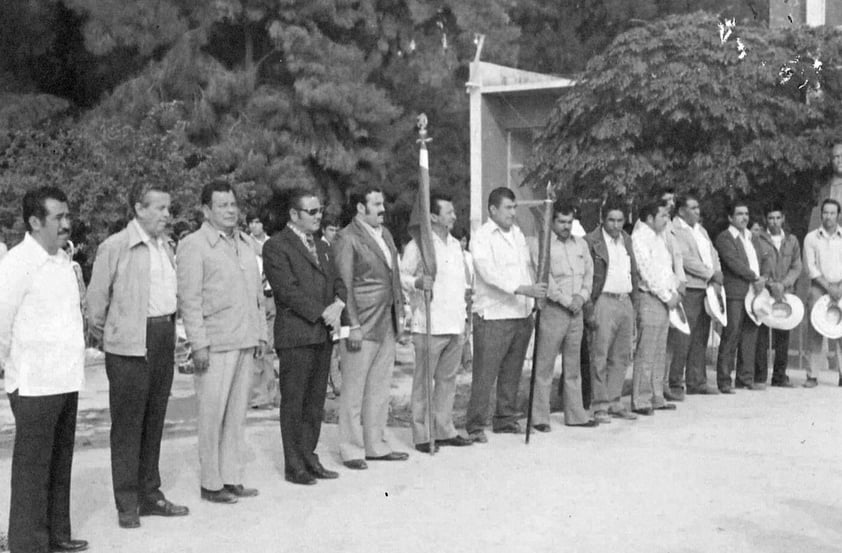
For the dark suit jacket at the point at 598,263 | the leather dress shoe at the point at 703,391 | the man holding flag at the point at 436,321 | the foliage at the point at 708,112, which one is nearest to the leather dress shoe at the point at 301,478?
the man holding flag at the point at 436,321

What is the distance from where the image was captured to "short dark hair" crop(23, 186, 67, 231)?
668cm

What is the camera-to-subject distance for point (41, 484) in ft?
21.6

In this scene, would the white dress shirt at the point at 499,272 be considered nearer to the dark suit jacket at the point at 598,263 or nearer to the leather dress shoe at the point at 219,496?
the dark suit jacket at the point at 598,263

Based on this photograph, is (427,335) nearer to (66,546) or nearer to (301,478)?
(301,478)

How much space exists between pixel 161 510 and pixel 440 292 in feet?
10.7

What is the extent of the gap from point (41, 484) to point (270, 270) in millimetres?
2586

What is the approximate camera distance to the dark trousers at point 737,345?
1354 cm

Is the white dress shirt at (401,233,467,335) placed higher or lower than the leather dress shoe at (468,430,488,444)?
higher

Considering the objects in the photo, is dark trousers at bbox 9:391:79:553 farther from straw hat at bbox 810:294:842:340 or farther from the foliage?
the foliage

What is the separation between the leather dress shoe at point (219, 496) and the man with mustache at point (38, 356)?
1.28m

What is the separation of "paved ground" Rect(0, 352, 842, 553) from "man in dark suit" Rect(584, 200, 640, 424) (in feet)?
1.66

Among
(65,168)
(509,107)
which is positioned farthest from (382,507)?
(509,107)

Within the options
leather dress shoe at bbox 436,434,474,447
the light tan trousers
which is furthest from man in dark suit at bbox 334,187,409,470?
the light tan trousers

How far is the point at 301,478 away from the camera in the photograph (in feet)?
28.0
